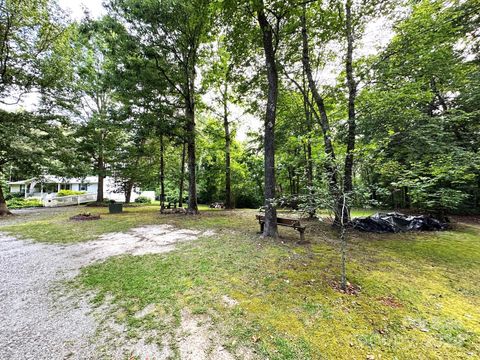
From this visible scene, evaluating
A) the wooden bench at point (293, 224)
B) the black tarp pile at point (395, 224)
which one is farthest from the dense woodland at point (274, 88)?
the black tarp pile at point (395, 224)

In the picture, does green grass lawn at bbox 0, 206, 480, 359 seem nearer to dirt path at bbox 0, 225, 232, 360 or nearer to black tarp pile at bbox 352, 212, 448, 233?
dirt path at bbox 0, 225, 232, 360

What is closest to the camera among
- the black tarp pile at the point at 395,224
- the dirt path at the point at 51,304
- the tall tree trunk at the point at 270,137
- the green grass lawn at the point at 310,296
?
the dirt path at the point at 51,304

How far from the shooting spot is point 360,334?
243 cm

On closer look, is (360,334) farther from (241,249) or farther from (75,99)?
(75,99)

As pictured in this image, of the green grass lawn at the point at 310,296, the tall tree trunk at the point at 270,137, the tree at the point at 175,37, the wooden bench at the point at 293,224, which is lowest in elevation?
the green grass lawn at the point at 310,296

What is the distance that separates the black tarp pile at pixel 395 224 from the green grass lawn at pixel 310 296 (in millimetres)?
2148

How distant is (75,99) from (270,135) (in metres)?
13.6

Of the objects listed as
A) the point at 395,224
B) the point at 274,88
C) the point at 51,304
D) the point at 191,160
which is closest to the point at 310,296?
the point at 51,304

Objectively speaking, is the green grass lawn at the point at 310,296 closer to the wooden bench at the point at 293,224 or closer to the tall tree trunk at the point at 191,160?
the wooden bench at the point at 293,224

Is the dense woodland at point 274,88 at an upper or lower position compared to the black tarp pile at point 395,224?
upper

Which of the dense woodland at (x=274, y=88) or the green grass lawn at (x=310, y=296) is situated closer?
the green grass lawn at (x=310, y=296)

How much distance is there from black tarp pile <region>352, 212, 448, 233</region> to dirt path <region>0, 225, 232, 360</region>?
25.0 feet

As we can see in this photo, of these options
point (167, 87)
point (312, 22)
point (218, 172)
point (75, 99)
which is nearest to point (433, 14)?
point (312, 22)

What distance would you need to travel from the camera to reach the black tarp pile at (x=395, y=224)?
800cm
